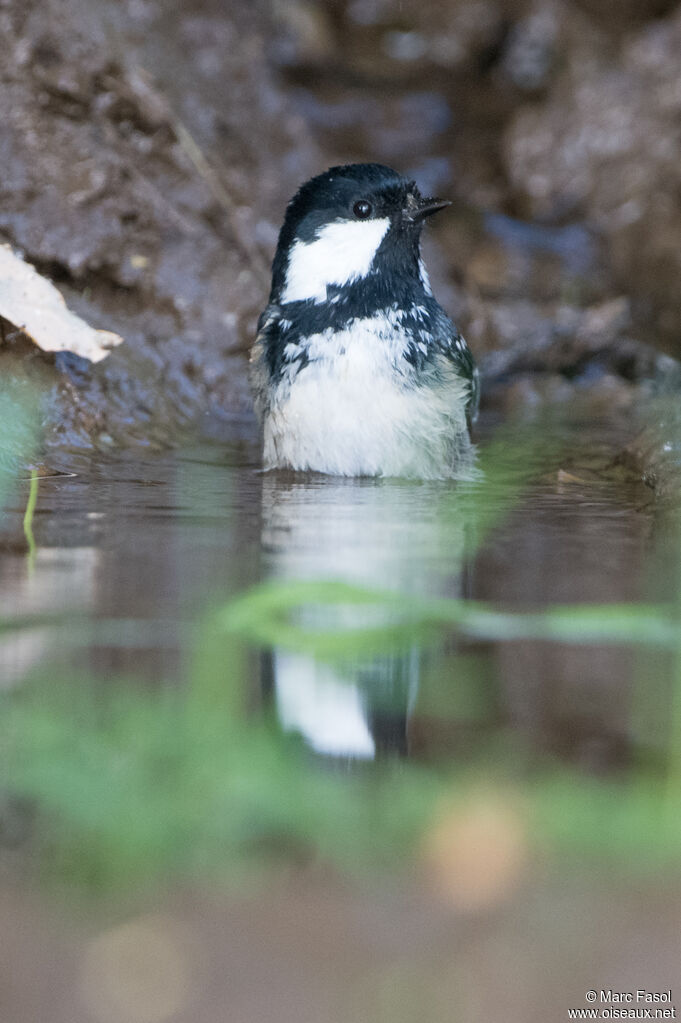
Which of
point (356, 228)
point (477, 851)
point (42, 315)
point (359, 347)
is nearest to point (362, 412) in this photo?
point (359, 347)

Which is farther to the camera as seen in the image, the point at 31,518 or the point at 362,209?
the point at 362,209

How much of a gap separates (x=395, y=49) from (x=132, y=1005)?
7.67 m

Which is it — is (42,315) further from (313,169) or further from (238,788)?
(238,788)

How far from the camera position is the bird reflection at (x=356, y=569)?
58.8 inches

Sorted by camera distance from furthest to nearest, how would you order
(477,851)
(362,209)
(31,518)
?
1. (362,209)
2. (31,518)
3. (477,851)

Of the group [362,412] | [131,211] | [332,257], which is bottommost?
[362,412]

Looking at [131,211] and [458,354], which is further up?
[131,211]

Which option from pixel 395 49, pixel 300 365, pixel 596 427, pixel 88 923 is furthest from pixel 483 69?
pixel 88 923

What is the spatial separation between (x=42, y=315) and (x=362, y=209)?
1253 mm

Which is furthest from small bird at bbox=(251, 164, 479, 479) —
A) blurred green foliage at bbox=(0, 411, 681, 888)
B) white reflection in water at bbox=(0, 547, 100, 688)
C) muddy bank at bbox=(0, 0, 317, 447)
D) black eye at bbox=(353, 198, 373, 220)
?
blurred green foliage at bbox=(0, 411, 681, 888)

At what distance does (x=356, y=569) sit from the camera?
2.33 m

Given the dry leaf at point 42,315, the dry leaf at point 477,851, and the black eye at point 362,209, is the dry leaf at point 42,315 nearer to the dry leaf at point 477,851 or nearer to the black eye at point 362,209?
the black eye at point 362,209

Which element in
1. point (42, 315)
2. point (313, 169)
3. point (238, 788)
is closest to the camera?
point (238, 788)

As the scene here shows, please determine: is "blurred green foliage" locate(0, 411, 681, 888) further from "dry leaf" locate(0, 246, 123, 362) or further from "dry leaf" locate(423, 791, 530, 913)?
"dry leaf" locate(0, 246, 123, 362)
